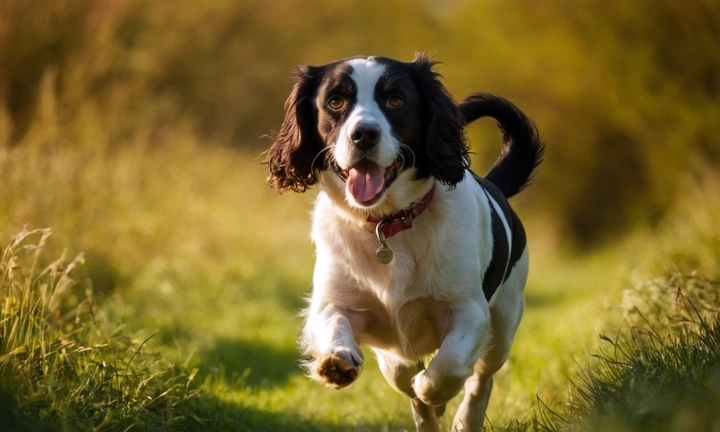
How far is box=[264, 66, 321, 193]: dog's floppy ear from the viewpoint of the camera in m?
4.47

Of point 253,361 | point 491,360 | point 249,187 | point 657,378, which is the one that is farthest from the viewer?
point 249,187

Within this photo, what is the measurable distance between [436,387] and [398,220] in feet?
2.48

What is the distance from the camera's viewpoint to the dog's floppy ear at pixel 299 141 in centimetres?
447

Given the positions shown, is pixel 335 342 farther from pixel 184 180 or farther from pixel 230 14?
pixel 230 14

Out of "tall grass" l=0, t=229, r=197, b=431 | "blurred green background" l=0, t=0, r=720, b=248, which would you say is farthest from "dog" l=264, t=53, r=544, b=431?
"blurred green background" l=0, t=0, r=720, b=248

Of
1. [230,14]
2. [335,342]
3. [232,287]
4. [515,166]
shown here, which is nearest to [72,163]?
[232,287]

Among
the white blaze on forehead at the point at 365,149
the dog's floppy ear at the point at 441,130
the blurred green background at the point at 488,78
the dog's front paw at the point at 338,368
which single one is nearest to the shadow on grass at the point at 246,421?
the dog's front paw at the point at 338,368

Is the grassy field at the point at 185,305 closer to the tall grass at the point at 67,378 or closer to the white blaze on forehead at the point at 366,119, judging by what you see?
the tall grass at the point at 67,378

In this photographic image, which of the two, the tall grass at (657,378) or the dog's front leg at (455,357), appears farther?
the dog's front leg at (455,357)

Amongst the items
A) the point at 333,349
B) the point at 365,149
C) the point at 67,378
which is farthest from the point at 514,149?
the point at 67,378

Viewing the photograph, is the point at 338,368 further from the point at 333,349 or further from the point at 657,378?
the point at 657,378

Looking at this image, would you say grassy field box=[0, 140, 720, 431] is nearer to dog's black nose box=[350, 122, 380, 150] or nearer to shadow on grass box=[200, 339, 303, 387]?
shadow on grass box=[200, 339, 303, 387]

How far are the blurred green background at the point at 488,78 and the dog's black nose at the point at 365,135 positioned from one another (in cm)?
459

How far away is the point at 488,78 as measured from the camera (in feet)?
61.7
